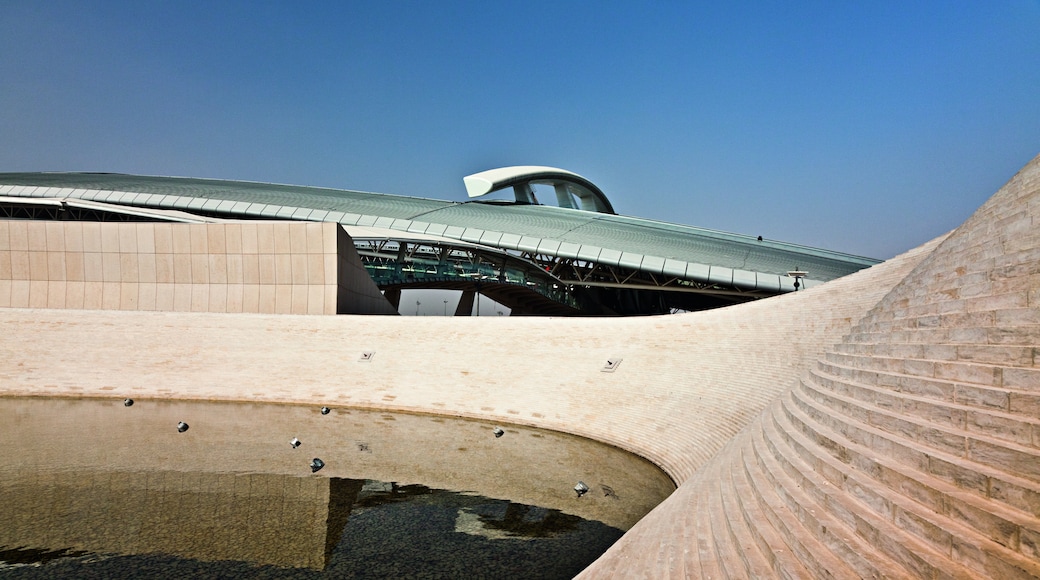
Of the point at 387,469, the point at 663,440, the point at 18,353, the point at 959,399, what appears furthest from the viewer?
the point at 18,353

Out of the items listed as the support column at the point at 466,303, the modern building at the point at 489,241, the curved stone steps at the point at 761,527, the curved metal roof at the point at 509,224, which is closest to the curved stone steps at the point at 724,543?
the curved stone steps at the point at 761,527

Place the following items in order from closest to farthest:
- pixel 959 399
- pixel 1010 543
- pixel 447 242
A: 1. pixel 1010 543
2. pixel 959 399
3. pixel 447 242

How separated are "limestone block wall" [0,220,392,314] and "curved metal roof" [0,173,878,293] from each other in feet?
33.6

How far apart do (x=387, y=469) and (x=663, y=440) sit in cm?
505

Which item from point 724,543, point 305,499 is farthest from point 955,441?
point 305,499

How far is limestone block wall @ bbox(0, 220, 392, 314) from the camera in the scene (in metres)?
20.8

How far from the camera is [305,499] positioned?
8.95m

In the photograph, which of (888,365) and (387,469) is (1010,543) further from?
(387,469)

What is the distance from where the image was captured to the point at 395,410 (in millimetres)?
16172

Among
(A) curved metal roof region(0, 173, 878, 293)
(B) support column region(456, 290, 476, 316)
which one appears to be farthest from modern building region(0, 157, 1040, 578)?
(B) support column region(456, 290, 476, 316)

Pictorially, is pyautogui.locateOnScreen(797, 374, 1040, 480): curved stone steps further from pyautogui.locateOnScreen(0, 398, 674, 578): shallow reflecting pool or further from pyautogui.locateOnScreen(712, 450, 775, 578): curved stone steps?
pyautogui.locateOnScreen(0, 398, 674, 578): shallow reflecting pool

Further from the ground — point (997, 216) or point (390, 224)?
point (390, 224)

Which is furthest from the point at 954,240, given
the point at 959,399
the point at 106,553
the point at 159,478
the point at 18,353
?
the point at 18,353

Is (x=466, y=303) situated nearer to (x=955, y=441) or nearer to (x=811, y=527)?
(x=811, y=527)
